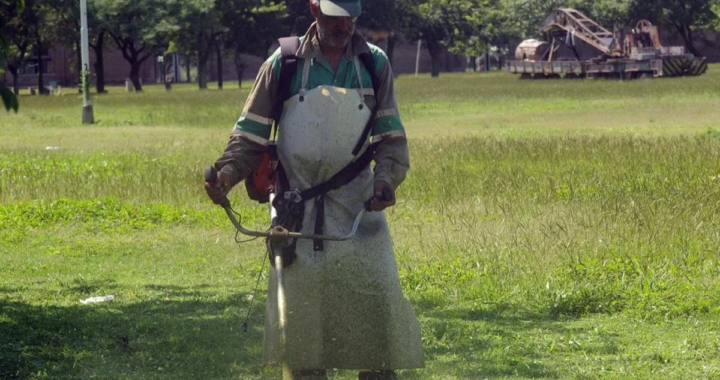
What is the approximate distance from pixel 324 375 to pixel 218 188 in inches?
36.9

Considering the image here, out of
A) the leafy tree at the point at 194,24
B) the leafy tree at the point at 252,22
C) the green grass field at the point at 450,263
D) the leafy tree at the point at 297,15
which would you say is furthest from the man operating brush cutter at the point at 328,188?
the leafy tree at the point at 297,15

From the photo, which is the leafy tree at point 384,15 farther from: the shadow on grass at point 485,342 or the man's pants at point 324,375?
the man's pants at point 324,375

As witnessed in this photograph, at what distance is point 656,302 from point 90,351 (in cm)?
351

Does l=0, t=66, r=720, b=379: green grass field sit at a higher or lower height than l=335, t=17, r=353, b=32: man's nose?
lower

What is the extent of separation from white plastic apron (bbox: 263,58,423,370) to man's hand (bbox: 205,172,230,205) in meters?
0.30

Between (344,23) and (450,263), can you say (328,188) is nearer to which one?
(344,23)

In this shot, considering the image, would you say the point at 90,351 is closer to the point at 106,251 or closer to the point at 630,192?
the point at 106,251

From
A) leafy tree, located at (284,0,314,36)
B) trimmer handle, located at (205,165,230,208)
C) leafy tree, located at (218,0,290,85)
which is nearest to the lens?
trimmer handle, located at (205,165,230,208)

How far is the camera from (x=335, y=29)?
5.18 meters

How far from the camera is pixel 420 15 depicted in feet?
264

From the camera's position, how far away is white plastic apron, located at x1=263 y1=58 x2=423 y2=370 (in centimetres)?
525

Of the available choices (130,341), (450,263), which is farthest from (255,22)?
(130,341)

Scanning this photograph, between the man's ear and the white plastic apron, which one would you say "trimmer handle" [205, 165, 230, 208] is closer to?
the white plastic apron

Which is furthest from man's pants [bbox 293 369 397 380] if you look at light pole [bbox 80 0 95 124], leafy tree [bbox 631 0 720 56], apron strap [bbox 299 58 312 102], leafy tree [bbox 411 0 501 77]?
leafy tree [bbox 411 0 501 77]
